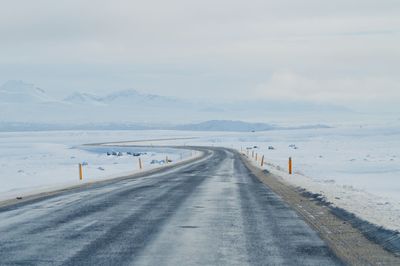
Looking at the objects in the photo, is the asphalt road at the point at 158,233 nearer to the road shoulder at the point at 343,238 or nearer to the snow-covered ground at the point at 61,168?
the road shoulder at the point at 343,238

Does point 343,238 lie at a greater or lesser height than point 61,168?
lesser

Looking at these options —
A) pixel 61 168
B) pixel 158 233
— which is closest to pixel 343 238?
pixel 158 233

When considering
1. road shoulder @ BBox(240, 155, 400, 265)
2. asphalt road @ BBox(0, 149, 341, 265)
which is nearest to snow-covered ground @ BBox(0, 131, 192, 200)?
asphalt road @ BBox(0, 149, 341, 265)

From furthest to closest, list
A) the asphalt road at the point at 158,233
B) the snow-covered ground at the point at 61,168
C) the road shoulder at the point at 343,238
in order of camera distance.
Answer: the snow-covered ground at the point at 61,168
the road shoulder at the point at 343,238
the asphalt road at the point at 158,233

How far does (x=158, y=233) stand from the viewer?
498 inches

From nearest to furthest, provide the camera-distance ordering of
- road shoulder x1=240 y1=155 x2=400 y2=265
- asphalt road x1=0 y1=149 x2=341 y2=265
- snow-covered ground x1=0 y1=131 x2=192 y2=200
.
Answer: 1. asphalt road x1=0 y1=149 x2=341 y2=265
2. road shoulder x1=240 y1=155 x2=400 y2=265
3. snow-covered ground x1=0 y1=131 x2=192 y2=200

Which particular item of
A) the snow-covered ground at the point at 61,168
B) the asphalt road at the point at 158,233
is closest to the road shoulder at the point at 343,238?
the asphalt road at the point at 158,233

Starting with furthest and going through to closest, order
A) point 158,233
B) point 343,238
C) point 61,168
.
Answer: point 61,168, point 158,233, point 343,238

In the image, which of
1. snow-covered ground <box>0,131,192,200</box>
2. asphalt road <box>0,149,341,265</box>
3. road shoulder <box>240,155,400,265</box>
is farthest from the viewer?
snow-covered ground <box>0,131,192,200</box>

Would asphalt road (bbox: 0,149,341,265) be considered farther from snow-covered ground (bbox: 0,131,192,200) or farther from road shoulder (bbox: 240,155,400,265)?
snow-covered ground (bbox: 0,131,192,200)

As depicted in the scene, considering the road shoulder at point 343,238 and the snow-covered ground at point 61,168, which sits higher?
the snow-covered ground at point 61,168

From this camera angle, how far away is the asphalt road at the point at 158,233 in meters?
10.0

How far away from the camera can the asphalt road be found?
10.0m

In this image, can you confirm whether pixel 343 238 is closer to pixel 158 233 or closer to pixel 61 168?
pixel 158 233
